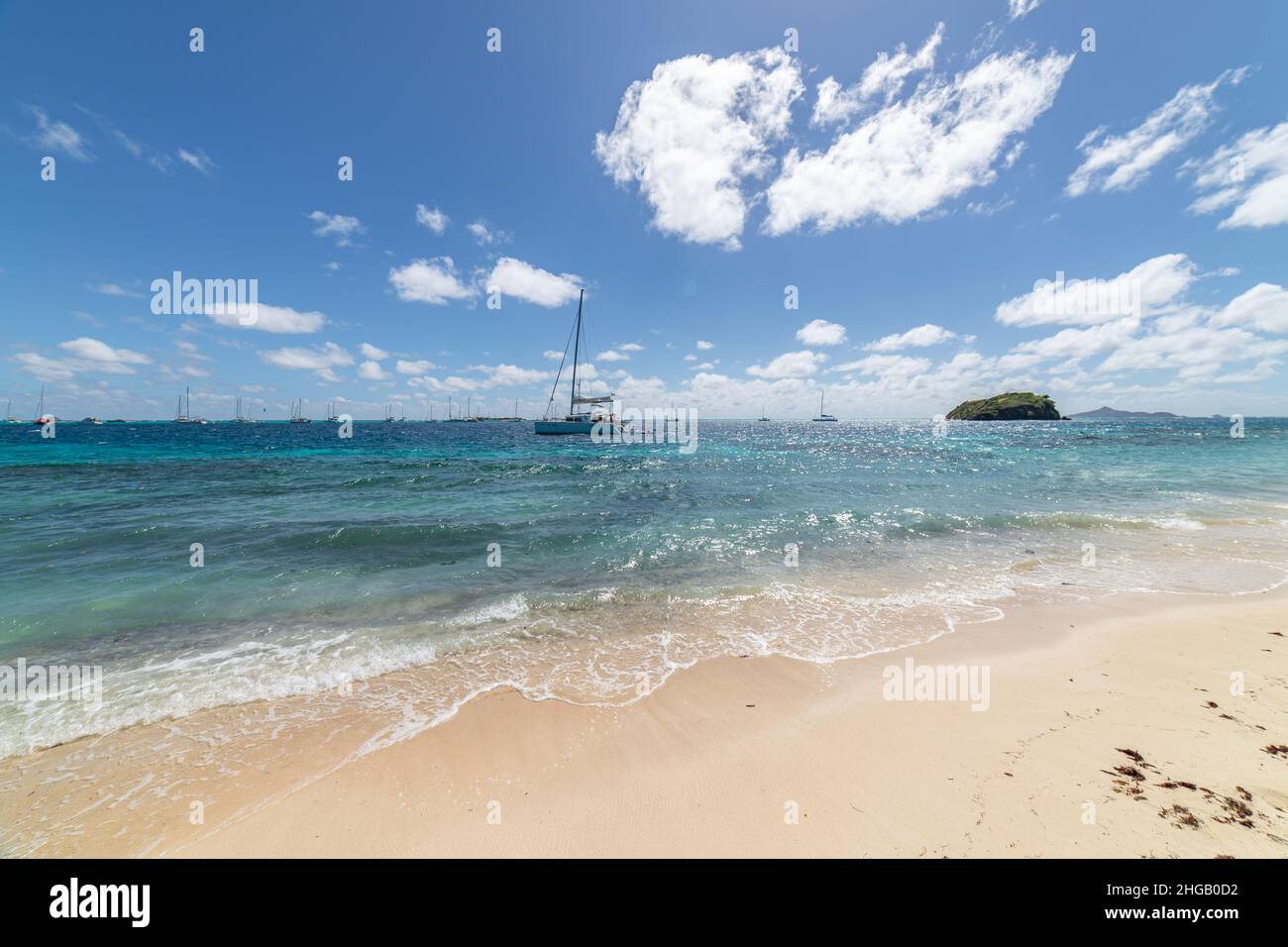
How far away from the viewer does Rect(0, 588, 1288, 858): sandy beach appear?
11.1ft

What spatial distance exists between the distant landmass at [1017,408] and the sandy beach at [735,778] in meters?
175

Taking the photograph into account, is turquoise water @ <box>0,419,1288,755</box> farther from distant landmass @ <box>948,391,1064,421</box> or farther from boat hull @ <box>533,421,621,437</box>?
distant landmass @ <box>948,391,1064,421</box>

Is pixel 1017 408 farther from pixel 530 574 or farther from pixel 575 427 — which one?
pixel 530 574

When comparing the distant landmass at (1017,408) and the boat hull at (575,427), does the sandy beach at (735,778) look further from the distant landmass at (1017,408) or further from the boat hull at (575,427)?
the distant landmass at (1017,408)

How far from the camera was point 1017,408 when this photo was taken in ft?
466

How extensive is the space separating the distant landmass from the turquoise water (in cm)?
14807

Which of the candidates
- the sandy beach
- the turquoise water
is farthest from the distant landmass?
the sandy beach

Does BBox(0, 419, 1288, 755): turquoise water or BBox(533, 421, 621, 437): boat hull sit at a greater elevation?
BBox(533, 421, 621, 437): boat hull

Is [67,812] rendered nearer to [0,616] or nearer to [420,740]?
[420,740]

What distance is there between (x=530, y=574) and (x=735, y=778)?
704 centimetres

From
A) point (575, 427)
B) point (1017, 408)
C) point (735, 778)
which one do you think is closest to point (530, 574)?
point (735, 778)

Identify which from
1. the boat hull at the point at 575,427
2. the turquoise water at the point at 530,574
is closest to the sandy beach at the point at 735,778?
the turquoise water at the point at 530,574
